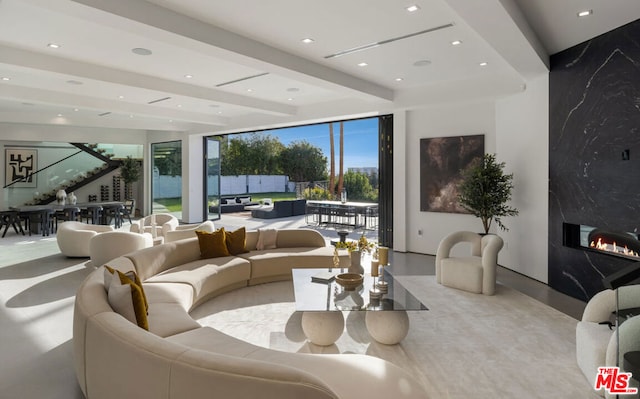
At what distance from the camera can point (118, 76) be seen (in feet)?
22.9

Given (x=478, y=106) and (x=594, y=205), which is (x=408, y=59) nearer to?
(x=478, y=106)

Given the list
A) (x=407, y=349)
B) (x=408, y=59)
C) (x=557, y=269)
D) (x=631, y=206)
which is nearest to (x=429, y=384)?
(x=407, y=349)

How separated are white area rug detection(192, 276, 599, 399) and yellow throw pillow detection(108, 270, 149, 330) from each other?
130cm

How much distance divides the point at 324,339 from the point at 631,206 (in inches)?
150

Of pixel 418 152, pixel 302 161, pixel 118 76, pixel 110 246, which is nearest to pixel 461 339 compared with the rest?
pixel 418 152

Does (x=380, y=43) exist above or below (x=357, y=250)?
above

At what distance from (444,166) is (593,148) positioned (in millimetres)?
3243

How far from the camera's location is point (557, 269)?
231 inches

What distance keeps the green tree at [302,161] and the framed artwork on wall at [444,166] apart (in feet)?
43.1

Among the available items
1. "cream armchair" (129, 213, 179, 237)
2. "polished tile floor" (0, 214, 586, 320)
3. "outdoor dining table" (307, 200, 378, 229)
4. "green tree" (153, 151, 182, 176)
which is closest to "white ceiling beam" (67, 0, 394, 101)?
"polished tile floor" (0, 214, 586, 320)

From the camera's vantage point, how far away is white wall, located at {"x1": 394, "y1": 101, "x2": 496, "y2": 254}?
7902 millimetres

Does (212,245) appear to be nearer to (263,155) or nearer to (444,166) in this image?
(444,166)

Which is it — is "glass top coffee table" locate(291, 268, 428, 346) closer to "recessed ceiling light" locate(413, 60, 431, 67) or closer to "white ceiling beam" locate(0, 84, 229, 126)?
"recessed ceiling light" locate(413, 60, 431, 67)

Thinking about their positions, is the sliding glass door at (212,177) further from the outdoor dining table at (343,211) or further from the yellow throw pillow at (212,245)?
the yellow throw pillow at (212,245)
